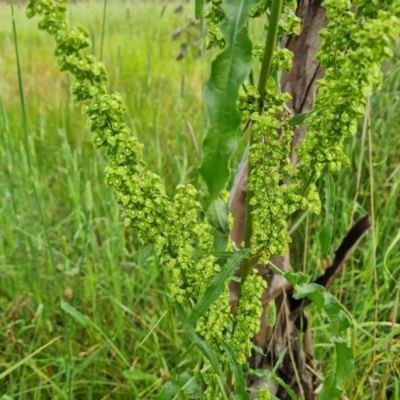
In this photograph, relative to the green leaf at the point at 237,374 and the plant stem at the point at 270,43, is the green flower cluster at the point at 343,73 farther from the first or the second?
the green leaf at the point at 237,374

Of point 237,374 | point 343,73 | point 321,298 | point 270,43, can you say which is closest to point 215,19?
point 270,43

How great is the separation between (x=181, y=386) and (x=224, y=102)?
0.65 meters

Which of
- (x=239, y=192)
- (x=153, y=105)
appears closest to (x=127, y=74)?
(x=153, y=105)

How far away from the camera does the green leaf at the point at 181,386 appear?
0.90 metres

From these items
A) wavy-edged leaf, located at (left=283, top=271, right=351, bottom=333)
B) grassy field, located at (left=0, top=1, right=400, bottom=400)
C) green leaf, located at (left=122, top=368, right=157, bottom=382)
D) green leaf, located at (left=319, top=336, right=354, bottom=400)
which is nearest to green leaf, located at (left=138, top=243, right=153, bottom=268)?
grassy field, located at (left=0, top=1, right=400, bottom=400)

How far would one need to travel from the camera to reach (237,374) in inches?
31.6

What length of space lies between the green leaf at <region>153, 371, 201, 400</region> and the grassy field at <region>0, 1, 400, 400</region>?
2.1 inches

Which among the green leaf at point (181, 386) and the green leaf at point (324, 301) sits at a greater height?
the green leaf at point (324, 301)

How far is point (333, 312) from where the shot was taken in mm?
739

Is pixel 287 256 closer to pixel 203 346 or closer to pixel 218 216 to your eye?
pixel 203 346

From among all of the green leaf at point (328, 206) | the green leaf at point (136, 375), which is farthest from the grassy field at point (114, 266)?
the green leaf at point (328, 206)

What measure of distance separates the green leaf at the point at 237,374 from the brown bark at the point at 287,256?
1.00 feet

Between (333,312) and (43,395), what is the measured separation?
3.30ft

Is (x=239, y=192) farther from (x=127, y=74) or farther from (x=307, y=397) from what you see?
(x=127, y=74)
